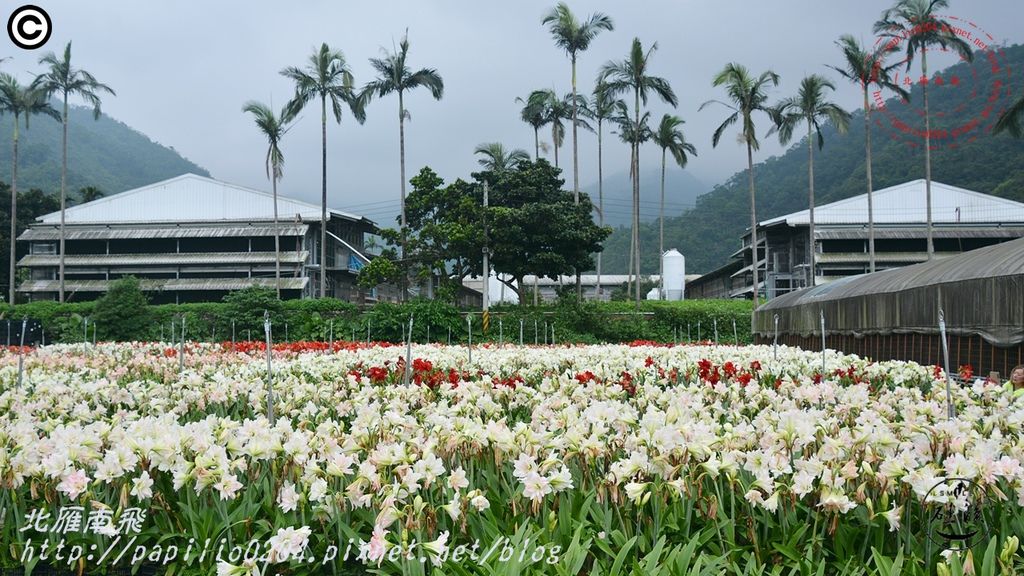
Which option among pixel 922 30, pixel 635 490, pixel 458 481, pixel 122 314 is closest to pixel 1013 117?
pixel 922 30

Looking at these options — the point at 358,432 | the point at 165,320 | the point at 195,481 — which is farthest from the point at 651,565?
the point at 165,320

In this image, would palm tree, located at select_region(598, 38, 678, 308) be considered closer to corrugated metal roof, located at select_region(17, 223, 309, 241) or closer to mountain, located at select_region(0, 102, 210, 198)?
corrugated metal roof, located at select_region(17, 223, 309, 241)

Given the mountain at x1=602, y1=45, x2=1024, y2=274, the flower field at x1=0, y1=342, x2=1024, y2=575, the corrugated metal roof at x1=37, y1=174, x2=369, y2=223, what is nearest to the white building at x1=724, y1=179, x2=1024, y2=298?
the mountain at x1=602, y1=45, x2=1024, y2=274

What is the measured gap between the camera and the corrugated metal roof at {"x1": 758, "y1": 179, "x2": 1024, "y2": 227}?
1866 inches

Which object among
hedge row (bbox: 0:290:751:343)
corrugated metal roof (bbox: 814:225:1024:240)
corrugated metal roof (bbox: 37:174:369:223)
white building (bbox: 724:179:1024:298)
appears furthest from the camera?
corrugated metal roof (bbox: 37:174:369:223)

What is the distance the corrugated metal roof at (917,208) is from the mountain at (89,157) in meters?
54.2

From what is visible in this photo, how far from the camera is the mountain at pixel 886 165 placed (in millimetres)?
55375

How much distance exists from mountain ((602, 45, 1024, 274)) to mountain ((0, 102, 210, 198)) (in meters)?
53.9

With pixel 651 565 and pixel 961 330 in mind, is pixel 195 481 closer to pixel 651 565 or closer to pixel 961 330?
pixel 651 565

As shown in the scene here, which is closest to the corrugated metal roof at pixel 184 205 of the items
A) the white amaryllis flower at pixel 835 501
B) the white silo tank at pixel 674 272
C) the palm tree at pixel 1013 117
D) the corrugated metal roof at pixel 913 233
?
the white silo tank at pixel 674 272

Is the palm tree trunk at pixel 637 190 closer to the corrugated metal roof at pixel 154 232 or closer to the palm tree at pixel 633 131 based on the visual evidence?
the palm tree at pixel 633 131

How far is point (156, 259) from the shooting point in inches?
1869

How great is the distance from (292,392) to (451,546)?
11.6ft

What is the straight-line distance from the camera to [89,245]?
160ft
